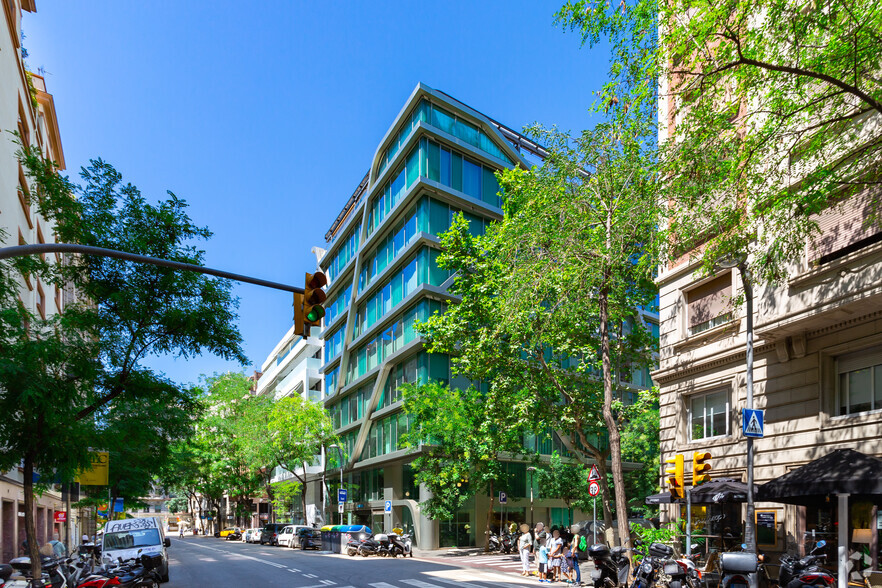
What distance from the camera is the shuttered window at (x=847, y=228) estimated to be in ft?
47.7

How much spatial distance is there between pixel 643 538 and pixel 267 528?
4369 centimetres

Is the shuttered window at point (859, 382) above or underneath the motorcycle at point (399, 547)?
above

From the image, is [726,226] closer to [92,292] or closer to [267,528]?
[92,292]

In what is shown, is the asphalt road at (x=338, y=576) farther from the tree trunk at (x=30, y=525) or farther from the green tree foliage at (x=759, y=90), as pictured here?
the green tree foliage at (x=759, y=90)

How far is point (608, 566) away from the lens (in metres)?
15.2

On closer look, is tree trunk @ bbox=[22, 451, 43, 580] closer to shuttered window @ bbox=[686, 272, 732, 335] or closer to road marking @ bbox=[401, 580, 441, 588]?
road marking @ bbox=[401, 580, 441, 588]

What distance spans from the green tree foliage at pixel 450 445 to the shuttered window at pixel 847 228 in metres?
19.5

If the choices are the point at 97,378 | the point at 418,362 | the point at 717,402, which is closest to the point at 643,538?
the point at 717,402

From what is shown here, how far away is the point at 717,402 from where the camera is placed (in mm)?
19500

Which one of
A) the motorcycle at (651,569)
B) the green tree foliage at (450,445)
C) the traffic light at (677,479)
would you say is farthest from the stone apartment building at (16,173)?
the green tree foliage at (450,445)

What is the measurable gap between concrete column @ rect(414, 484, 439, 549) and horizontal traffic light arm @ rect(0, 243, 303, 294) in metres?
30.5

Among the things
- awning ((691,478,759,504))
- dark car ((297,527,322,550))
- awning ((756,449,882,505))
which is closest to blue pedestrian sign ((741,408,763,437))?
awning ((756,449,882,505))

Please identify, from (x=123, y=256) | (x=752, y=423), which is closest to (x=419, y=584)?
(x=752, y=423)

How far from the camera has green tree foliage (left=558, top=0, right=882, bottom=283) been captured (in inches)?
423
